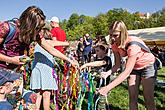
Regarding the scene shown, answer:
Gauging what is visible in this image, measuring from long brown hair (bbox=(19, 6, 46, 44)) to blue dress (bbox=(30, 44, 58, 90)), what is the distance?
1.26 m

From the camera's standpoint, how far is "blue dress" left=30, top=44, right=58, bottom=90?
14.2 ft

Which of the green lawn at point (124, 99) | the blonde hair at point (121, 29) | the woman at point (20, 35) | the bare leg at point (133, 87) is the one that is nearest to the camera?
the woman at point (20, 35)

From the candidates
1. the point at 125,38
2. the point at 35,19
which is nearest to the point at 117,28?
the point at 125,38

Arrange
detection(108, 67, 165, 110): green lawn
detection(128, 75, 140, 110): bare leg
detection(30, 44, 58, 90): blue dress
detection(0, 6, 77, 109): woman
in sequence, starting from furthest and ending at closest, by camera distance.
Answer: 1. detection(108, 67, 165, 110): green lawn
2. detection(30, 44, 58, 90): blue dress
3. detection(128, 75, 140, 110): bare leg
4. detection(0, 6, 77, 109): woman

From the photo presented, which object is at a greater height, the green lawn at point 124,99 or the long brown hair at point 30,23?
the long brown hair at point 30,23

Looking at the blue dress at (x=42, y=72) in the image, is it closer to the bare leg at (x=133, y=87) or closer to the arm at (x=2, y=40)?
the bare leg at (x=133, y=87)

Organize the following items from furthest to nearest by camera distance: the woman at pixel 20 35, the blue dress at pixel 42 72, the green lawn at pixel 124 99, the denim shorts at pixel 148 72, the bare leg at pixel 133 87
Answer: the green lawn at pixel 124 99 < the blue dress at pixel 42 72 < the bare leg at pixel 133 87 < the denim shorts at pixel 148 72 < the woman at pixel 20 35

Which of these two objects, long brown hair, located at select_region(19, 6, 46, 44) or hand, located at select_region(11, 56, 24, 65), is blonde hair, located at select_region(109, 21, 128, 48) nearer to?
long brown hair, located at select_region(19, 6, 46, 44)

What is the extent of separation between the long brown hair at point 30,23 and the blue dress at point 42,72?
1259mm

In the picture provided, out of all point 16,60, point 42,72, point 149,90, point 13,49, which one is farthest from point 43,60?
point 149,90

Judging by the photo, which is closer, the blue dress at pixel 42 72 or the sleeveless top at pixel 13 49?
the sleeveless top at pixel 13 49

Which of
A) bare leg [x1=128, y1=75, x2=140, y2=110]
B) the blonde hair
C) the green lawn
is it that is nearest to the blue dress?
bare leg [x1=128, y1=75, x2=140, y2=110]

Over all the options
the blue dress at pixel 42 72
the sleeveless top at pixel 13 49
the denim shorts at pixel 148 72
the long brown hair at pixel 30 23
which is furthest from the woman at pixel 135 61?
the sleeveless top at pixel 13 49

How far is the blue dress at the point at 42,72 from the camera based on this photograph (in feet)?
14.2
